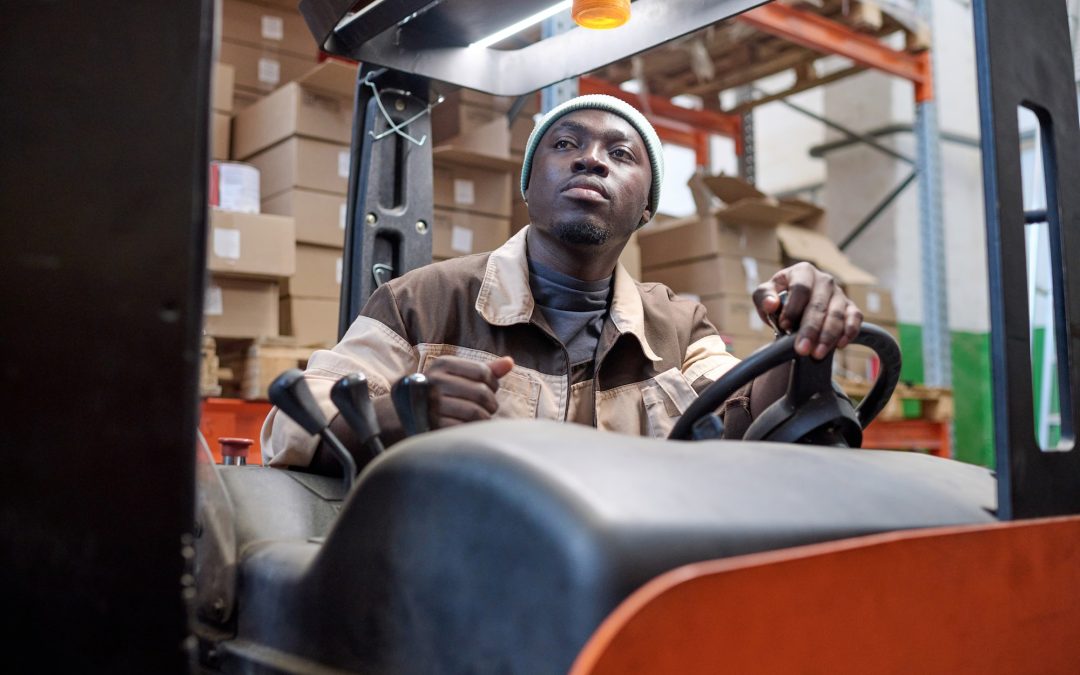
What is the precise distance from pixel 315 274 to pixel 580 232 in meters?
2.02

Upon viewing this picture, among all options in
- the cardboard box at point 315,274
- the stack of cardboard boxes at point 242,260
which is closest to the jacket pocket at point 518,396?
the stack of cardboard boxes at point 242,260

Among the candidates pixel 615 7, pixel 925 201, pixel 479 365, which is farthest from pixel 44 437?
pixel 925 201

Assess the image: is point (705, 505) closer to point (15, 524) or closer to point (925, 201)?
point (15, 524)

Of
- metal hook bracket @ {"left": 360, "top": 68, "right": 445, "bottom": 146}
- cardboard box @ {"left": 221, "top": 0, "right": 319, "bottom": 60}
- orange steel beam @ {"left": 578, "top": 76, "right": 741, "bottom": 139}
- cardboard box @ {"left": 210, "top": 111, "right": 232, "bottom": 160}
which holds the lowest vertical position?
metal hook bracket @ {"left": 360, "top": 68, "right": 445, "bottom": 146}

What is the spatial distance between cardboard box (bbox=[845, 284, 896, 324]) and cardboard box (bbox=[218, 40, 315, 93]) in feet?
9.04

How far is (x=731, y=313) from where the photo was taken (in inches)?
179

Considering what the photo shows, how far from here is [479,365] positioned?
1.17 metres

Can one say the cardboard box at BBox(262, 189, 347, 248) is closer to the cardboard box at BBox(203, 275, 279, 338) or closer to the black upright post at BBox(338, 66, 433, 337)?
the cardboard box at BBox(203, 275, 279, 338)

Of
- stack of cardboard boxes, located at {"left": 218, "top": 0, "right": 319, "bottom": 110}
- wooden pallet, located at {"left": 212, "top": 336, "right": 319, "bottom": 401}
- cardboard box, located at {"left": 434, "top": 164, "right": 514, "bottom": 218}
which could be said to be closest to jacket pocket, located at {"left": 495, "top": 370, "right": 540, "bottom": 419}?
wooden pallet, located at {"left": 212, "top": 336, "right": 319, "bottom": 401}

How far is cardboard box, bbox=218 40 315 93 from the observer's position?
156 inches

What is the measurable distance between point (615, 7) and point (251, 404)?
2258 millimetres

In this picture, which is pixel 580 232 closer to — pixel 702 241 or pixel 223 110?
pixel 223 110

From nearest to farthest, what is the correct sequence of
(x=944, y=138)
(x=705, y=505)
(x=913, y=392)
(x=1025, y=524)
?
(x=705, y=505) → (x=1025, y=524) → (x=913, y=392) → (x=944, y=138)

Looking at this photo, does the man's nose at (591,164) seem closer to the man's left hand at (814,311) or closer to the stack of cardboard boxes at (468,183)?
the man's left hand at (814,311)
